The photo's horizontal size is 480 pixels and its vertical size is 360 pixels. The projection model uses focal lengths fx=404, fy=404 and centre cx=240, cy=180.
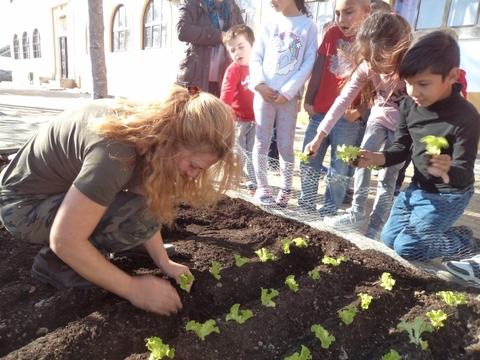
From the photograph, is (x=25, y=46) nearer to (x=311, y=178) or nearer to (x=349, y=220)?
(x=311, y=178)

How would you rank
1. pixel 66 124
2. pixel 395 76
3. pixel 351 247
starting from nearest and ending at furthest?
pixel 66 124
pixel 351 247
pixel 395 76

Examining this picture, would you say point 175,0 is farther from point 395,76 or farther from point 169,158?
point 169,158

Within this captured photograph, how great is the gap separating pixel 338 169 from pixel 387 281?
1306 millimetres

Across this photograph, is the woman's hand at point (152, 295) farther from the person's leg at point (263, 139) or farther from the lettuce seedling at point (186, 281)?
the person's leg at point (263, 139)

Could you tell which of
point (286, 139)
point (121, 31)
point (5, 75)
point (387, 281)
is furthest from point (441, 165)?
point (5, 75)

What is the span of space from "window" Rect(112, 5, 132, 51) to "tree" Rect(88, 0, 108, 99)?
453 inches

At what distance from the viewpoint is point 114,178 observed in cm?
137

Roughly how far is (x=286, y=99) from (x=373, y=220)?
110 centimetres

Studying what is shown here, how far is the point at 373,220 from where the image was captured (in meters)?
2.86

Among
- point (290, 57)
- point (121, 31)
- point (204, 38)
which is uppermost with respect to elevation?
point (121, 31)

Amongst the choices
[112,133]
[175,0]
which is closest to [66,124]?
[112,133]

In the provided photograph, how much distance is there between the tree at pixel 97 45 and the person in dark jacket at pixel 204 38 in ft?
3.40

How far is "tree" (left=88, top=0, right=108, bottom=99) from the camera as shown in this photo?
14.1 ft

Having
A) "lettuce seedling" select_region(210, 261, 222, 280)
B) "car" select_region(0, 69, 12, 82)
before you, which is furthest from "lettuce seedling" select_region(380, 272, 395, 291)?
"car" select_region(0, 69, 12, 82)
